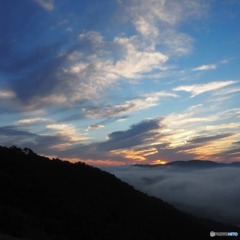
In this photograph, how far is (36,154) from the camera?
3351 inches

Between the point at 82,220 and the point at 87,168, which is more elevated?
the point at 87,168

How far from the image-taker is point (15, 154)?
73.1 m

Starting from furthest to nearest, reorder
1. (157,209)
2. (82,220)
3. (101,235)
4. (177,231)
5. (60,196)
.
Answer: (157,209) < (177,231) < (60,196) < (82,220) < (101,235)

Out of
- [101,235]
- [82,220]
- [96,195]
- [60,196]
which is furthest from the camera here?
[96,195]

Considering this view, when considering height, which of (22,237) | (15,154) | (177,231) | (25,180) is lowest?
(177,231)

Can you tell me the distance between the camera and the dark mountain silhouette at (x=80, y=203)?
41.1 meters

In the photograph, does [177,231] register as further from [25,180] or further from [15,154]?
[15,154]

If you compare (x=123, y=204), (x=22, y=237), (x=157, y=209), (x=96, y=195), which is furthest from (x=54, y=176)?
(x=22, y=237)

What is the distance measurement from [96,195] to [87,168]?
20434 millimetres

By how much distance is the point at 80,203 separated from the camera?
55781mm

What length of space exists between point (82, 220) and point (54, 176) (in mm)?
27740

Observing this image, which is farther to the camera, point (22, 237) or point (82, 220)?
point (82, 220)

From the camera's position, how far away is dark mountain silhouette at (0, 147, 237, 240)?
4112cm

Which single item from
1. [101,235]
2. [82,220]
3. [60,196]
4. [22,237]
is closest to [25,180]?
[60,196]
